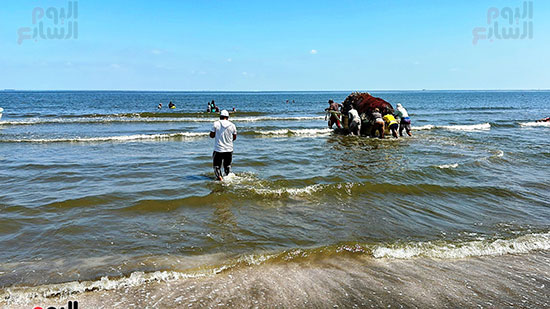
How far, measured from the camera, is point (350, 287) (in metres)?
3.86

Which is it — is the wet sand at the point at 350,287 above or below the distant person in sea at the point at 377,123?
below

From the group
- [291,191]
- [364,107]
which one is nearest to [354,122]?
[364,107]

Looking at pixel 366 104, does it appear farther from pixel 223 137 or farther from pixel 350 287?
pixel 350 287

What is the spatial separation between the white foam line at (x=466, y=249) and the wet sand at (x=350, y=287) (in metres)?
0.17

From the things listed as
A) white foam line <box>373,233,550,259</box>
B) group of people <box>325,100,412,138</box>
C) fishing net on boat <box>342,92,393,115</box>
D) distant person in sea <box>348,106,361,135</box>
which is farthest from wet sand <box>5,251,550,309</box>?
fishing net on boat <box>342,92,393,115</box>

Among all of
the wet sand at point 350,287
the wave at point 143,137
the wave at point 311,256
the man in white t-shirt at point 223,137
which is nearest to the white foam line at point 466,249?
the wave at point 311,256

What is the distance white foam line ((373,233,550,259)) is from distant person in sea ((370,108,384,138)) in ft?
38.9

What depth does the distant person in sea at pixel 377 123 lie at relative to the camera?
16.7 m

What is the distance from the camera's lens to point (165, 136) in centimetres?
1853

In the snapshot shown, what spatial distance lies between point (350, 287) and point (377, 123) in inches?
551

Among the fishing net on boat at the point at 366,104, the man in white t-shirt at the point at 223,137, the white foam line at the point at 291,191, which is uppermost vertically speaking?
the fishing net on boat at the point at 366,104

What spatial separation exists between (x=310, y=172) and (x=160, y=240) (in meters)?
5.41

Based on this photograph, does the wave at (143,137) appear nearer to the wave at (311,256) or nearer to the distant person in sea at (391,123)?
the distant person in sea at (391,123)

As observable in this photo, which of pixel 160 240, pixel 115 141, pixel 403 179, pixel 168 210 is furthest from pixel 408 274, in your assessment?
pixel 115 141
